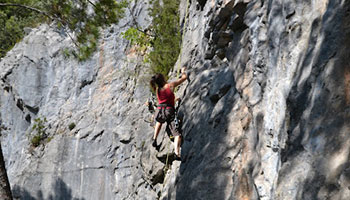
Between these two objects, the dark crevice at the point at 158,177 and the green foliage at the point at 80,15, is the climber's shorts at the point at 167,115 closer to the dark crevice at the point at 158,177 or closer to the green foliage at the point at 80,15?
the dark crevice at the point at 158,177

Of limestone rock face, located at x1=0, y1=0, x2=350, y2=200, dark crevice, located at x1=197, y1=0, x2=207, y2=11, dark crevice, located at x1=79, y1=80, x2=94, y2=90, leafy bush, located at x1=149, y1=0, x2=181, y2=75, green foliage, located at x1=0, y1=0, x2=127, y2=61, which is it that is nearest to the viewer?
limestone rock face, located at x1=0, y1=0, x2=350, y2=200

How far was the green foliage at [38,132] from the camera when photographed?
36.1ft

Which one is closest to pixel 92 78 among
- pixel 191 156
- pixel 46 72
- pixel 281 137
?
pixel 46 72

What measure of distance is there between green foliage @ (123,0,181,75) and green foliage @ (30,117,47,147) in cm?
440

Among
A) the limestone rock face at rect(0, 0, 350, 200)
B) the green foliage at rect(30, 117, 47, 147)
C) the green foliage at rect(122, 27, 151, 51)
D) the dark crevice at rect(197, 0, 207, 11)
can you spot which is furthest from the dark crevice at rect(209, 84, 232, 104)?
the green foliage at rect(30, 117, 47, 147)

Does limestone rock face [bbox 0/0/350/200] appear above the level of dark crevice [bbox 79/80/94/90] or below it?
below

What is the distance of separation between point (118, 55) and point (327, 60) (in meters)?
9.52

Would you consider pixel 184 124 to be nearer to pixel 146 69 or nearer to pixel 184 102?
pixel 184 102

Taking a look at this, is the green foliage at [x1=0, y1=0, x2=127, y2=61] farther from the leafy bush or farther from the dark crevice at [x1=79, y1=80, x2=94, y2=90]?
the dark crevice at [x1=79, y1=80, x2=94, y2=90]

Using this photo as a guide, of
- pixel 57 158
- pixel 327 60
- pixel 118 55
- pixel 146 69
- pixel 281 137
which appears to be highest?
pixel 118 55

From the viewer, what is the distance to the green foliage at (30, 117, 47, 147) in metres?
11.0

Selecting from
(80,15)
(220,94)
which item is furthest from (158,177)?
(80,15)

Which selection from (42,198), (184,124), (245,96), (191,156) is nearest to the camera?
(245,96)

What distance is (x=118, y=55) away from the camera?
38.1 ft
